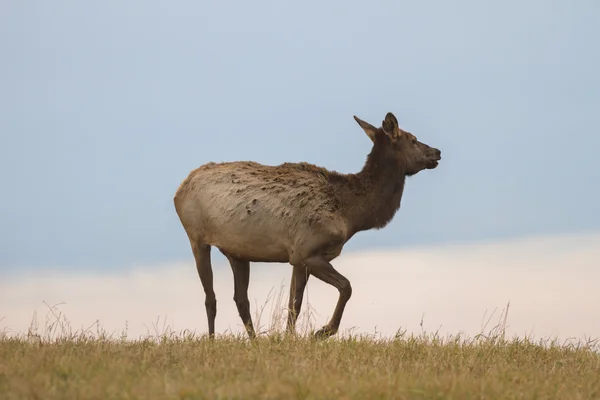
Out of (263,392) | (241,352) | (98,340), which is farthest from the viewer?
(98,340)

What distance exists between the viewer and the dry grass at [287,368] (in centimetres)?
704

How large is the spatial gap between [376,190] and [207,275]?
9.12 ft

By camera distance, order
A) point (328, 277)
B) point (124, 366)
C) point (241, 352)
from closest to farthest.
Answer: point (124, 366), point (241, 352), point (328, 277)

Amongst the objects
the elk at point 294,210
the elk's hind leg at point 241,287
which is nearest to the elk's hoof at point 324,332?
the elk at point 294,210

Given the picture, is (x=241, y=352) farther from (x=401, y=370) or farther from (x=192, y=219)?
(x=192, y=219)

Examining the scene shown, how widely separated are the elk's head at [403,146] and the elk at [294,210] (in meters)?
0.01

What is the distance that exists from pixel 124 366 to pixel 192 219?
16.2ft

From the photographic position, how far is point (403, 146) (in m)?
12.7

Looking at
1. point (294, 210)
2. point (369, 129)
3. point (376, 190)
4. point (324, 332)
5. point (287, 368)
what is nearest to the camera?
point (287, 368)

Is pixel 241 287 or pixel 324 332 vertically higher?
pixel 241 287

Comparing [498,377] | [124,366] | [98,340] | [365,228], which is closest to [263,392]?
[124,366]

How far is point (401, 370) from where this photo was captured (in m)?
8.35

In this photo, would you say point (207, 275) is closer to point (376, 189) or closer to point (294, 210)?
point (294, 210)

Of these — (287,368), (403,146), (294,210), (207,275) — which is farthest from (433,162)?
(287,368)
